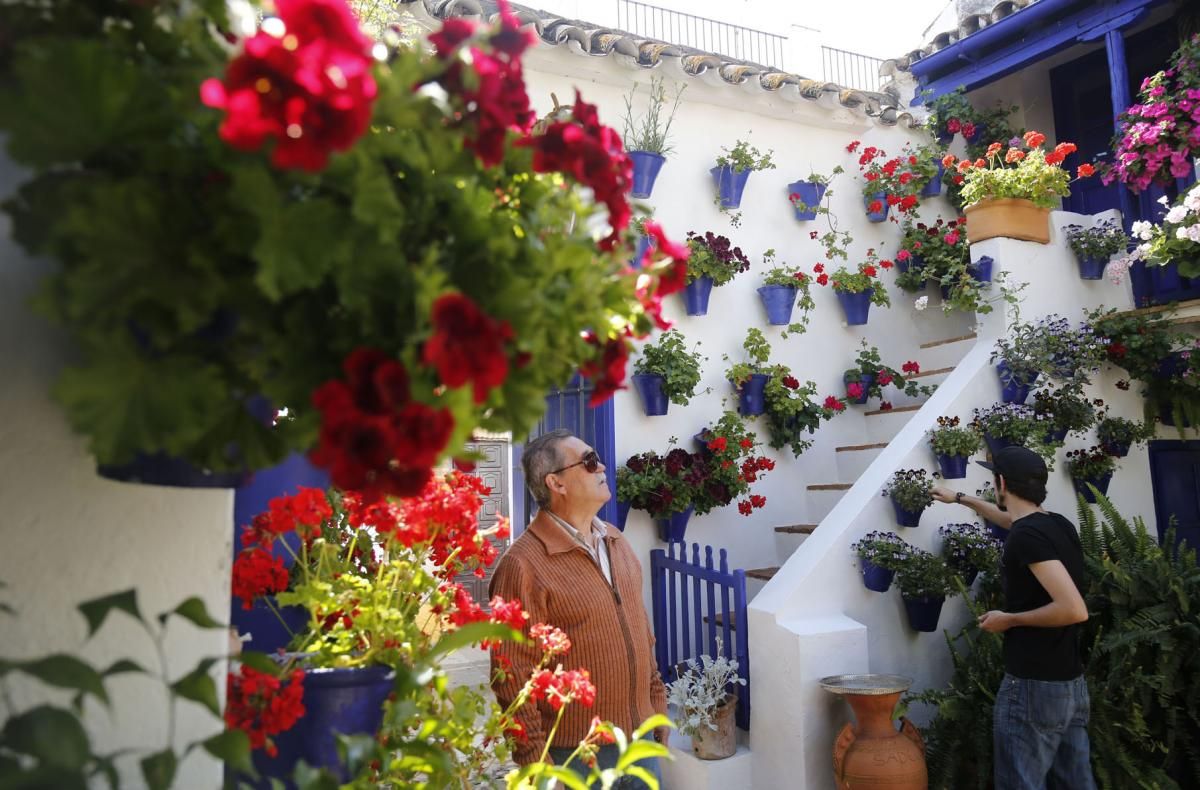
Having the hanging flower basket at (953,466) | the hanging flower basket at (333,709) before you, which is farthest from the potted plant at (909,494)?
the hanging flower basket at (333,709)

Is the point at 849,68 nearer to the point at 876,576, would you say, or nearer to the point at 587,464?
the point at 876,576

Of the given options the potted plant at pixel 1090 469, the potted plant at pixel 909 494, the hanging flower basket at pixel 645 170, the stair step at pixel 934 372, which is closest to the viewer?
the potted plant at pixel 909 494

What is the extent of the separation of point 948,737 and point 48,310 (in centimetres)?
415

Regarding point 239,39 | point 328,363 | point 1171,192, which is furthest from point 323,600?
point 1171,192

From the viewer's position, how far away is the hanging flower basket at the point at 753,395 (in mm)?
5477

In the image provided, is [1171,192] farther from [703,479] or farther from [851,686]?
[851,686]

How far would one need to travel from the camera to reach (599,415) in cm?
508

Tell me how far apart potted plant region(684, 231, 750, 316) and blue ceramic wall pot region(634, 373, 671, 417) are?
0.60 meters

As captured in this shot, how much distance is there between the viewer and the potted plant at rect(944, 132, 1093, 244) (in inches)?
210

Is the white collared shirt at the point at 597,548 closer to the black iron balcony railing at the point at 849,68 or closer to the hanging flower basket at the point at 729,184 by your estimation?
the hanging flower basket at the point at 729,184

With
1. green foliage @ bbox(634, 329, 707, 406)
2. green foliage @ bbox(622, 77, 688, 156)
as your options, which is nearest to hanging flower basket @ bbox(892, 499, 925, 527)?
green foliage @ bbox(634, 329, 707, 406)

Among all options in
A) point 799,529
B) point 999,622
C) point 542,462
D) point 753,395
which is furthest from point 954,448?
point 542,462

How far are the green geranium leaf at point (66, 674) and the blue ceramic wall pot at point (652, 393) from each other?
435 cm

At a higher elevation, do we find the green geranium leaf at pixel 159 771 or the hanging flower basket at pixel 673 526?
the hanging flower basket at pixel 673 526
